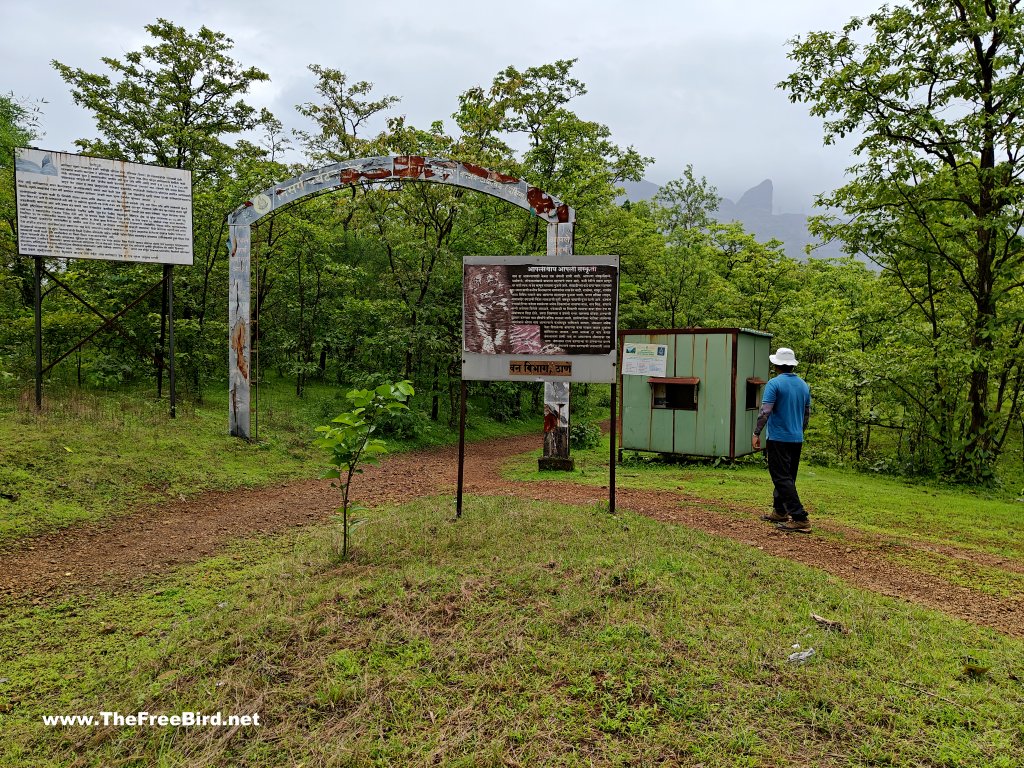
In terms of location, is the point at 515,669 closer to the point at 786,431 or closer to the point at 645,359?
the point at 786,431

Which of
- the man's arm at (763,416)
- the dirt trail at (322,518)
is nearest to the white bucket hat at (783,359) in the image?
the man's arm at (763,416)

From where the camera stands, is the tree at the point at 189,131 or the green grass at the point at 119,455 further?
the tree at the point at 189,131

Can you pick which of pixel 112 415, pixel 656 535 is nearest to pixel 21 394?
pixel 112 415

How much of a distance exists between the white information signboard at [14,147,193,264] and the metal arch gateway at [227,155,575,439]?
3.42 ft

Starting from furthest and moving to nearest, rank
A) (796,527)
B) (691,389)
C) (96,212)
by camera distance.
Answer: (691,389), (96,212), (796,527)

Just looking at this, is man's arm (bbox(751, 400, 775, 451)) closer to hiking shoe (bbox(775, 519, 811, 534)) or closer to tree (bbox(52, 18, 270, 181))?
hiking shoe (bbox(775, 519, 811, 534))

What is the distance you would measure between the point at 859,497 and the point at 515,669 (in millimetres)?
7405

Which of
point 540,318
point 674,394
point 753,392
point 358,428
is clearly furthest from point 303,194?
point 753,392

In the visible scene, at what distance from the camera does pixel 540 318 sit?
653cm

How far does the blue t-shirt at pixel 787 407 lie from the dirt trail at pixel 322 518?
111cm

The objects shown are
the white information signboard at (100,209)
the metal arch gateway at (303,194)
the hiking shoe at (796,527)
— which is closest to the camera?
the hiking shoe at (796,527)

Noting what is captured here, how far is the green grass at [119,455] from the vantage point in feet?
22.7

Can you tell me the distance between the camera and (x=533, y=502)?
7387mm

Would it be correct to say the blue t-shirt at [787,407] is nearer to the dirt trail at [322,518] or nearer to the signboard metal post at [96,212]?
the dirt trail at [322,518]
